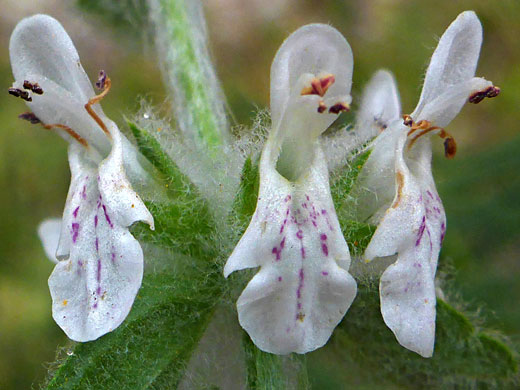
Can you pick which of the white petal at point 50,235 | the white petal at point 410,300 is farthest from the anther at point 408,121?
the white petal at point 50,235

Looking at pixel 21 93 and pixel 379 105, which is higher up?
pixel 21 93

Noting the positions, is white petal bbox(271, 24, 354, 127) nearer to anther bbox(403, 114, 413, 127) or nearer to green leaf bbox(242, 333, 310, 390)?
anther bbox(403, 114, 413, 127)

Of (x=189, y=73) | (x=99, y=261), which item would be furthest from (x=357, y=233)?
(x=189, y=73)

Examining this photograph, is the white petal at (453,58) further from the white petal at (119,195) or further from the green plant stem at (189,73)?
the white petal at (119,195)

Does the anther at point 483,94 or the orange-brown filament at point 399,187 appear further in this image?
the anther at point 483,94

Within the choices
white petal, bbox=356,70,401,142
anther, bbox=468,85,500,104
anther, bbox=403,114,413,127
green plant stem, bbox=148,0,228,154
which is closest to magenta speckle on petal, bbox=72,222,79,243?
green plant stem, bbox=148,0,228,154

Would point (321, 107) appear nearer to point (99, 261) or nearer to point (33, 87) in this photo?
point (99, 261)
